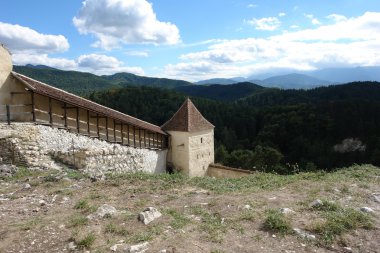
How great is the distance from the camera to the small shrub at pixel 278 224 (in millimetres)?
6834

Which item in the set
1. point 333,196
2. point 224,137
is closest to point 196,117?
point 333,196

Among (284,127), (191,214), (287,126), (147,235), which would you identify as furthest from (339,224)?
(287,126)

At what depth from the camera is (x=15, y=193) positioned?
10.2 metres

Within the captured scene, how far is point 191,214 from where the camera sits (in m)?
7.98

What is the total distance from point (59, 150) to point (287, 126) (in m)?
67.3

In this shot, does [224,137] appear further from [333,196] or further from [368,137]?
[333,196]

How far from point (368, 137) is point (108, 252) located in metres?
74.5

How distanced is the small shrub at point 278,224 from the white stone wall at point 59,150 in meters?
6.84

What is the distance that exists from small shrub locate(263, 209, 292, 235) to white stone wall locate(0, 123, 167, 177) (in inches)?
269

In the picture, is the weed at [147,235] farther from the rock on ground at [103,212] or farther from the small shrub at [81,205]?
A: the small shrub at [81,205]

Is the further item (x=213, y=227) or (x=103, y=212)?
(x=103, y=212)

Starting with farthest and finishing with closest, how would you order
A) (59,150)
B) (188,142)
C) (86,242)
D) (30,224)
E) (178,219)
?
(188,142) → (59,150) → (178,219) → (30,224) → (86,242)

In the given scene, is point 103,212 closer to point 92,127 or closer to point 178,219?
point 178,219

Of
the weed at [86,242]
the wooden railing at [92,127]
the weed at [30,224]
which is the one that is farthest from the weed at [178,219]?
the wooden railing at [92,127]
